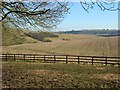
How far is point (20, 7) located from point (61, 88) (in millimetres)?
4485

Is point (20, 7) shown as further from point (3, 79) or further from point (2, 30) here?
point (2, 30)

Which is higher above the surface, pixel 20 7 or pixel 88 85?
pixel 20 7

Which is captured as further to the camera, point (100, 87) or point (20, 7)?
point (20, 7)

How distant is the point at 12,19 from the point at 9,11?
1294 mm

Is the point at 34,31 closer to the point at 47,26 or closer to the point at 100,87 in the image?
the point at 47,26

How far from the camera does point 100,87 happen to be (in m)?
12.2

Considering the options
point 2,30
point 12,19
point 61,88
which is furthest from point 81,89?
point 2,30

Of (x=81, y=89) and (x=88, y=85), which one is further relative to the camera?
(x=88, y=85)

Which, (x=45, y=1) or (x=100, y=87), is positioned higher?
(x=45, y=1)

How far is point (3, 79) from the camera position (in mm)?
13734

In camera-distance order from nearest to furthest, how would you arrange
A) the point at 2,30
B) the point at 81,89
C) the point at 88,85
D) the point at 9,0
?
the point at 81,89 → the point at 88,85 → the point at 9,0 → the point at 2,30

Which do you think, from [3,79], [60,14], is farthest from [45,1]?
[3,79]

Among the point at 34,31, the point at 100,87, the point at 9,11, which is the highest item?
the point at 9,11

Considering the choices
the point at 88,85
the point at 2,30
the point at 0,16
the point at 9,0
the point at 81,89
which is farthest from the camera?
the point at 2,30
